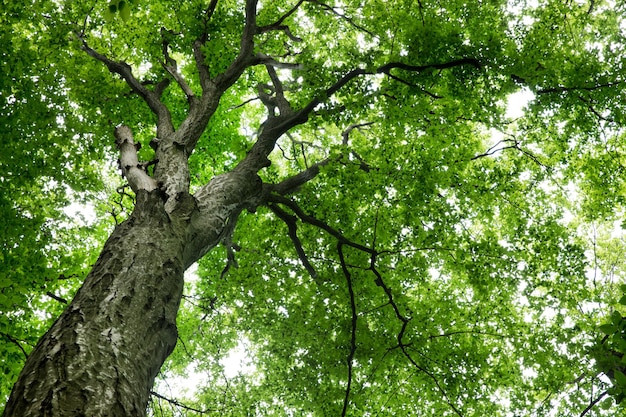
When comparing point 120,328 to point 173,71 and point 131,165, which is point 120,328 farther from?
point 173,71

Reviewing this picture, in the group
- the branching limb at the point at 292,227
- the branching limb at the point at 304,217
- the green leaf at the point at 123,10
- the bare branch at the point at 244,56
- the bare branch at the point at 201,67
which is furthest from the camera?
the bare branch at the point at 201,67

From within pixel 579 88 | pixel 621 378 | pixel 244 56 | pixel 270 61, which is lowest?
pixel 621 378

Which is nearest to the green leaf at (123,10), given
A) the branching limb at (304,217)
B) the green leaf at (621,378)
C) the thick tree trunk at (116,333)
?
the thick tree trunk at (116,333)


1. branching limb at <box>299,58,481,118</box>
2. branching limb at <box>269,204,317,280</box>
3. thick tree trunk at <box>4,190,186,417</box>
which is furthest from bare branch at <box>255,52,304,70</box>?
thick tree trunk at <box>4,190,186,417</box>

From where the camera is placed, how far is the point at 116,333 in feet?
9.27

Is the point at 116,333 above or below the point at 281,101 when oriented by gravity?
below

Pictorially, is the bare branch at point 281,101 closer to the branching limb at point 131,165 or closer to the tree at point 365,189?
the tree at point 365,189

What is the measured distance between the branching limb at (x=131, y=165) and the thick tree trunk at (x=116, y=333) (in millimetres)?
350

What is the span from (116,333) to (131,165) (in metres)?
2.50

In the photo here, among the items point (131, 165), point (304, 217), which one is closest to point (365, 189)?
point (304, 217)

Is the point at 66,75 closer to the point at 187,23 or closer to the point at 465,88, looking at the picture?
the point at 187,23

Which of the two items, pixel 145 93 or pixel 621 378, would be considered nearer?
pixel 621 378

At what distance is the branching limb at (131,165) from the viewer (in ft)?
15.1

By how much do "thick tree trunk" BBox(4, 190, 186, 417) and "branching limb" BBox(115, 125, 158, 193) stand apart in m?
0.35
